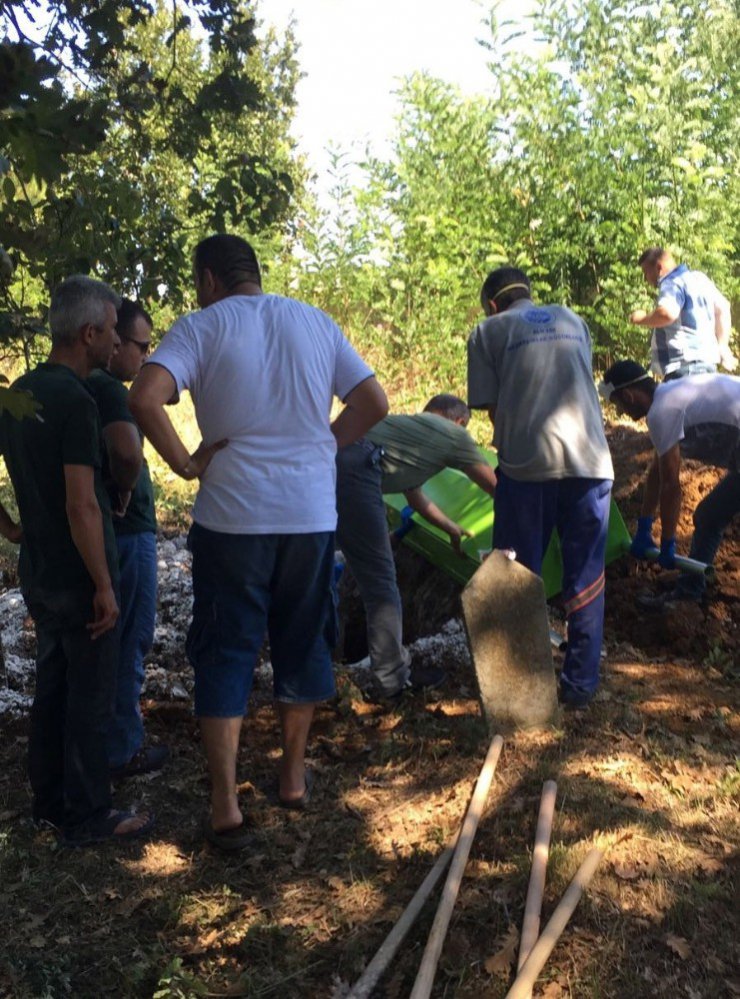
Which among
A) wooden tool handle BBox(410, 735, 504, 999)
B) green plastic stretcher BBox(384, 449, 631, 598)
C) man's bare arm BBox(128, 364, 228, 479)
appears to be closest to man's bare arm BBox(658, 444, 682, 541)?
green plastic stretcher BBox(384, 449, 631, 598)

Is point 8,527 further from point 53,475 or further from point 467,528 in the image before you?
point 467,528

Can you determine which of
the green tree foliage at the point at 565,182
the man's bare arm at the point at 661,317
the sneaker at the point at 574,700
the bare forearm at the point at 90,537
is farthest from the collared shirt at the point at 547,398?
the green tree foliage at the point at 565,182

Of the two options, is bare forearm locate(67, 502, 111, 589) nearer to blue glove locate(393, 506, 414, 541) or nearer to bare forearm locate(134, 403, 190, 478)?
bare forearm locate(134, 403, 190, 478)

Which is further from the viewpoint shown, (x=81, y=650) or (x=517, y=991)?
(x=81, y=650)

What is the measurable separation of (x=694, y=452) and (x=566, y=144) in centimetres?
535

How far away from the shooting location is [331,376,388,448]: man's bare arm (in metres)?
3.71

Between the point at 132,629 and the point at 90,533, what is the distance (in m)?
0.81

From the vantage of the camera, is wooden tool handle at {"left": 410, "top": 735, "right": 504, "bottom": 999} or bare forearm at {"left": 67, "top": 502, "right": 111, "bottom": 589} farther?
bare forearm at {"left": 67, "top": 502, "right": 111, "bottom": 589}

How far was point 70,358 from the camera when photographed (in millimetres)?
3496

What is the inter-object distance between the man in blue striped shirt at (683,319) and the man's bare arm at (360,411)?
3.54m

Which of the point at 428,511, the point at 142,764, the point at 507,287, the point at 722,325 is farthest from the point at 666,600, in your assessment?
the point at 142,764

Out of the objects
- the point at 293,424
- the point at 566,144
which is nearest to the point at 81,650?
the point at 293,424

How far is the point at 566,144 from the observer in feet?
31.9

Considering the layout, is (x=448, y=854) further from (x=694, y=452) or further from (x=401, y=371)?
(x=401, y=371)
